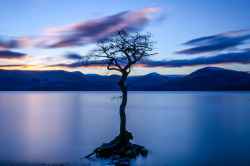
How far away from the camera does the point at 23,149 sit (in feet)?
52.7

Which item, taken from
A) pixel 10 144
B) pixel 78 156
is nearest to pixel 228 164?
pixel 78 156

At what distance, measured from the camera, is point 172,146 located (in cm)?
1780

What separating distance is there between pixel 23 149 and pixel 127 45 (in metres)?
10.9

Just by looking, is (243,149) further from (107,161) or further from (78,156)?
(78,156)

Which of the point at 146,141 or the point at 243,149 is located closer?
the point at 243,149

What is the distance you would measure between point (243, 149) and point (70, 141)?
565 inches

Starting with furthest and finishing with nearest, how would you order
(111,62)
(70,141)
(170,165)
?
(70,141), (111,62), (170,165)

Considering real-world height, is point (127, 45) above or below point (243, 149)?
above

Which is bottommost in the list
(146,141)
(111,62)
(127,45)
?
(146,141)

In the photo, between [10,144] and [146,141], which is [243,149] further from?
[10,144]

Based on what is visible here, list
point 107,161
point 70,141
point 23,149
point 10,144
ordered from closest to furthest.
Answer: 1. point 107,161
2. point 23,149
3. point 10,144
4. point 70,141

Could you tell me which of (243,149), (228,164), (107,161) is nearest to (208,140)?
(243,149)

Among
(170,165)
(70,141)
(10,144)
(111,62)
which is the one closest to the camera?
(170,165)

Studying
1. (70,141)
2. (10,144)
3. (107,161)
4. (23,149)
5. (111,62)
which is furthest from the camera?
(70,141)
